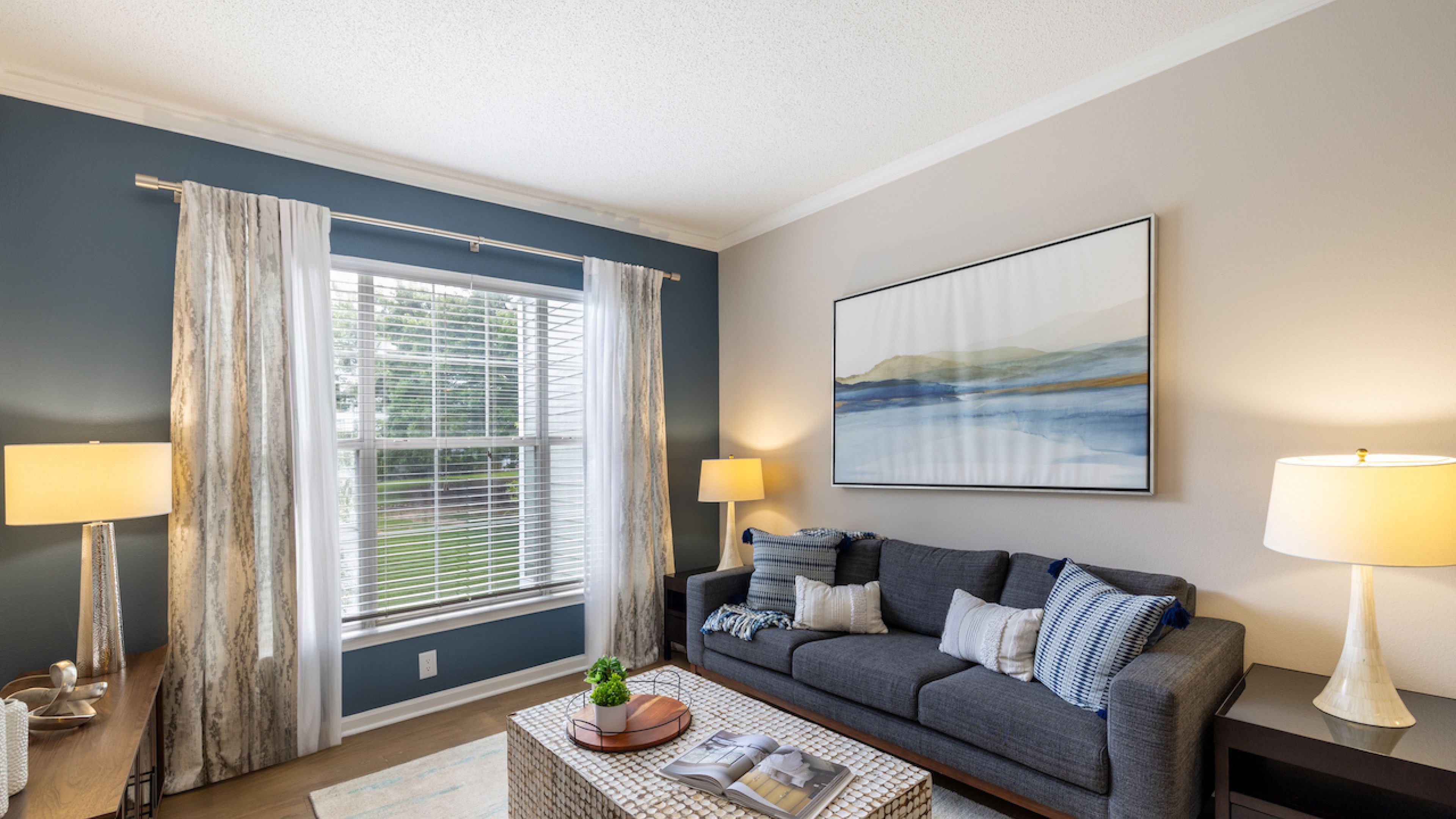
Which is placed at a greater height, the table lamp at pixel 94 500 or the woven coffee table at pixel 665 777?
the table lamp at pixel 94 500

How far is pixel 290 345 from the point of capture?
2.91m

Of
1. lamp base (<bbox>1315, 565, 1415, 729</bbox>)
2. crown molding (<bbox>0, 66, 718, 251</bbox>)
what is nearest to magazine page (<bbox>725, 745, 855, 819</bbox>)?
lamp base (<bbox>1315, 565, 1415, 729</bbox>)

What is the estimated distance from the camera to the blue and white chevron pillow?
2.05 m

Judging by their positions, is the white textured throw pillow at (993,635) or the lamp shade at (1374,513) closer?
the lamp shade at (1374,513)

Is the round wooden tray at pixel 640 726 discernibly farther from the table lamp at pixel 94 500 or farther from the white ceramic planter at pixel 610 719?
the table lamp at pixel 94 500

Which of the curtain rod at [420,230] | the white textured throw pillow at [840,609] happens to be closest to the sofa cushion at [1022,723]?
the white textured throw pillow at [840,609]

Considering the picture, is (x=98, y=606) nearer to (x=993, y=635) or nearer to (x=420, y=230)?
(x=420, y=230)

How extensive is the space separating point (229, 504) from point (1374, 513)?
3.77 meters

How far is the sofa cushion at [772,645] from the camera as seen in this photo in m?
2.91

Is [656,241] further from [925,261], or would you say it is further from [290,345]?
[290,345]

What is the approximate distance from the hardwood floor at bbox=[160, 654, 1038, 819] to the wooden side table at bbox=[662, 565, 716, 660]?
59 centimetres

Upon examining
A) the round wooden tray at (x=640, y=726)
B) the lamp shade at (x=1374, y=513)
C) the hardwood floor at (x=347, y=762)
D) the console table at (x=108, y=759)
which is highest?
the lamp shade at (x=1374, y=513)

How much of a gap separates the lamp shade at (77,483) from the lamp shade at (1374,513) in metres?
3.52

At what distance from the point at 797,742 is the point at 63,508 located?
94.3 inches
